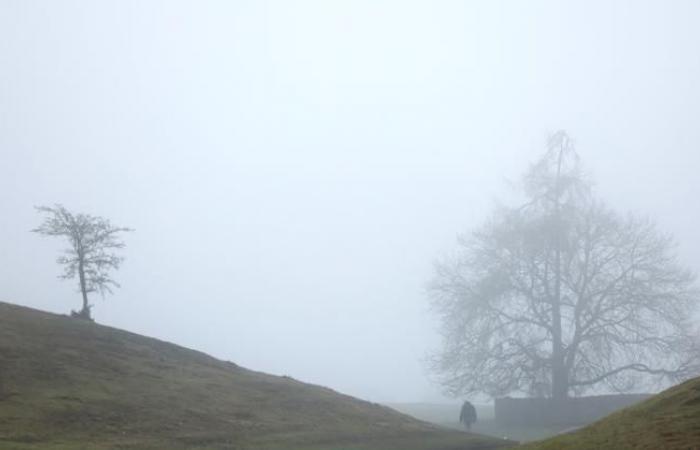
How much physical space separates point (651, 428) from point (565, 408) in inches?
1484

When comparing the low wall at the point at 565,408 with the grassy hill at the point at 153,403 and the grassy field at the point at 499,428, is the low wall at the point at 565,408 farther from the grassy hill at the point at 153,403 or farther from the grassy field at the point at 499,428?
the grassy hill at the point at 153,403

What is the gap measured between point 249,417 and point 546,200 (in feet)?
108

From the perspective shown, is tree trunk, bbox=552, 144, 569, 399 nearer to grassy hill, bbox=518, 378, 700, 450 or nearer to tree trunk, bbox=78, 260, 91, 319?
tree trunk, bbox=78, 260, 91, 319

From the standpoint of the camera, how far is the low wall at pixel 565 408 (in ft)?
181

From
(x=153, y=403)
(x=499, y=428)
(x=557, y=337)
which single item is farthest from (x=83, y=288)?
(x=557, y=337)

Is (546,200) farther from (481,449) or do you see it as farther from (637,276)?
(481,449)

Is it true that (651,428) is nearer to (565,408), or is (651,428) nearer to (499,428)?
(499,428)

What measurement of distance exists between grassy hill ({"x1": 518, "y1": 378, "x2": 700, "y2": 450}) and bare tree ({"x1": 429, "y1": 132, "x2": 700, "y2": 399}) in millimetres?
33442

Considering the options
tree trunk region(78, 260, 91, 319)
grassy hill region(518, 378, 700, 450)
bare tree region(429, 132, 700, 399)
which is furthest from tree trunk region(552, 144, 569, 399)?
grassy hill region(518, 378, 700, 450)

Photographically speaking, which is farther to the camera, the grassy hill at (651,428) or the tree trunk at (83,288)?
the tree trunk at (83,288)

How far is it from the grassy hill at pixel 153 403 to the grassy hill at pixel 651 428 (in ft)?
41.5

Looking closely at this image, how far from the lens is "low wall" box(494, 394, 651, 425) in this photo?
55312 millimetres

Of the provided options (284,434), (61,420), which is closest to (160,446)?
(61,420)

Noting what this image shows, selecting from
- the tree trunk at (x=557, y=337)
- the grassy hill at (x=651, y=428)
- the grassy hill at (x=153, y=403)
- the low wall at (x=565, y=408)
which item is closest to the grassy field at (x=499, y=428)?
the low wall at (x=565, y=408)
